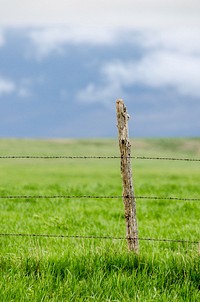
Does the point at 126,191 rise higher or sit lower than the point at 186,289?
higher

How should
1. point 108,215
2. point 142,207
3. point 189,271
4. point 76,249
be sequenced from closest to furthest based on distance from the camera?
point 189,271 < point 76,249 < point 108,215 < point 142,207

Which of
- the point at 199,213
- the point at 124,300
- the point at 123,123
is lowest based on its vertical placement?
the point at 124,300

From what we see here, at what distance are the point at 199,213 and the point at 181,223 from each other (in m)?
1.56

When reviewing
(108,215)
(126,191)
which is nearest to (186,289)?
(126,191)

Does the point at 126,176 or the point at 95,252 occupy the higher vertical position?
the point at 126,176

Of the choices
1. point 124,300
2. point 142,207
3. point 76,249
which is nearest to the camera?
point 124,300

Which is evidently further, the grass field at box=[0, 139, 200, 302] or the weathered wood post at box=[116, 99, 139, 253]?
the weathered wood post at box=[116, 99, 139, 253]

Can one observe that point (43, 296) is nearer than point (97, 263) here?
Yes

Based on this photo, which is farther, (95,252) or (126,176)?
(126,176)

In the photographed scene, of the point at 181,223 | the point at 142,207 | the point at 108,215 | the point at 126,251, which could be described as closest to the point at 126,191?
the point at 126,251

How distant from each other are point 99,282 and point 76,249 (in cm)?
136

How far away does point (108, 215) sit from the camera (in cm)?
1725

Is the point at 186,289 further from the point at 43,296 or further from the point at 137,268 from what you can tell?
the point at 43,296

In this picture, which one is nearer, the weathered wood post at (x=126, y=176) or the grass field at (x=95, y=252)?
the grass field at (x=95, y=252)
